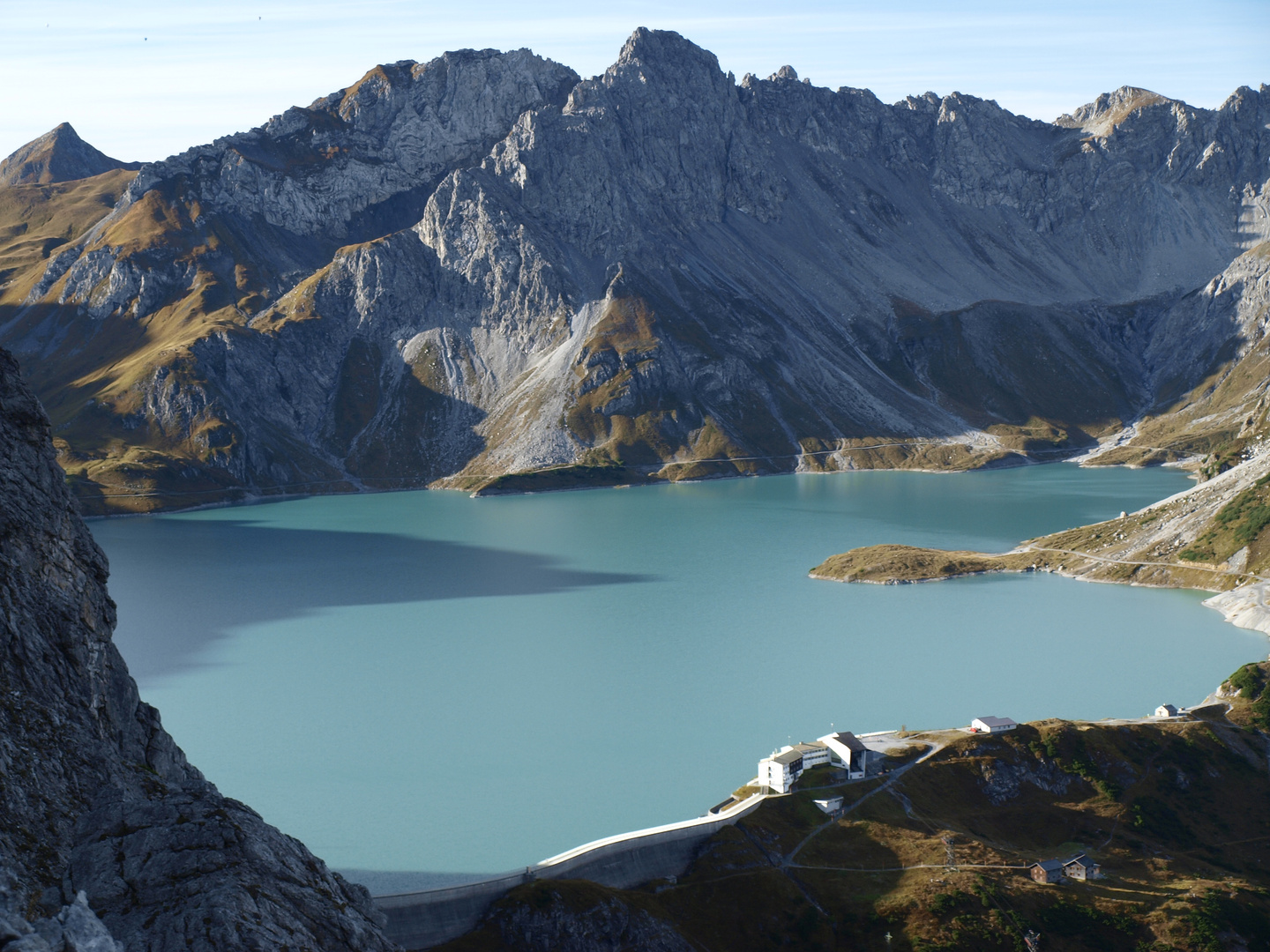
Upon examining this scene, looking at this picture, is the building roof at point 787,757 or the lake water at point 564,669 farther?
the lake water at point 564,669

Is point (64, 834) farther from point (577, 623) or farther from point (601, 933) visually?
point (577, 623)

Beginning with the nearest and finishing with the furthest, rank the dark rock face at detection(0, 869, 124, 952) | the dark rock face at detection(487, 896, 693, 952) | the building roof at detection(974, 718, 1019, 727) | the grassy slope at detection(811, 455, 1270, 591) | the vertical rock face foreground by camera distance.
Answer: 1. the dark rock face at detection(0, 869, 124, 952)
2. the vertical rock face foreground
3. the dark rock face at detection(487, 896, 693, 952)
4. the building roof at detection(974, 718, 1019, 727)
5. the grassy slope at detection(811, 455, 1270, 591)

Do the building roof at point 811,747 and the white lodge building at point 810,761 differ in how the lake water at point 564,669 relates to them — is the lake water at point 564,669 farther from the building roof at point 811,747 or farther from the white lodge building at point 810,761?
the building roof at point 811,747

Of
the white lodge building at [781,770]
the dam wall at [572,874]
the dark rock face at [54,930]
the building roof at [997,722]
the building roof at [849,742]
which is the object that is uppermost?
the dark rock face at [54,930]

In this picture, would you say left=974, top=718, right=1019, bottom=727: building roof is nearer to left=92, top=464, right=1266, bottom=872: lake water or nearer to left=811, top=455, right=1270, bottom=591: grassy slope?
left=92, top=464, right=1266, bottom=872: lake water

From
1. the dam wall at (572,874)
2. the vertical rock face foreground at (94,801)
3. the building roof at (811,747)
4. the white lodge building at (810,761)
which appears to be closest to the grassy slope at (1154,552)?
the building roof at (811,747)

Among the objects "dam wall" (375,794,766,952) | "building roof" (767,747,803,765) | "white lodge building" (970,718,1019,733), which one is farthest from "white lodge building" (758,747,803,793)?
"white lodge building" (970,718,1019,733)

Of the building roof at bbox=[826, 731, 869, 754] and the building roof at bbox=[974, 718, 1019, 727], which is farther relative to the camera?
the building roof at bbox=[974, 718, 1019, 727]

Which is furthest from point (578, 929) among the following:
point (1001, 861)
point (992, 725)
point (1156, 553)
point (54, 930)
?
point (1156, 553)

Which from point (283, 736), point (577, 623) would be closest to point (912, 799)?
point (283, 736)
